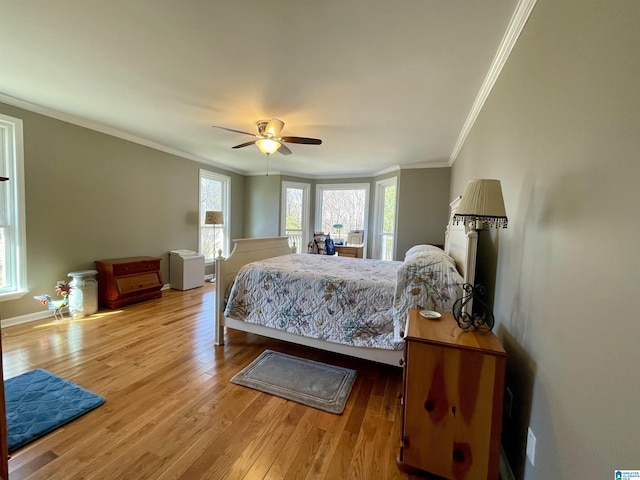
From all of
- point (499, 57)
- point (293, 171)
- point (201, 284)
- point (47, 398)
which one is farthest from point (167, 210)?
point (499, 57)

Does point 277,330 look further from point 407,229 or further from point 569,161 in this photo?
point 407,229

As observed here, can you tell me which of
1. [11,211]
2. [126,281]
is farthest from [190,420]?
[11,211]

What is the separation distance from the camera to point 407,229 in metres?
5.13

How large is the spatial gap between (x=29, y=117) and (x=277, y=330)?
373cm

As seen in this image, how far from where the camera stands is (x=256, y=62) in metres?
2.01

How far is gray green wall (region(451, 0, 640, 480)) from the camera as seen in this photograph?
0.67 metres

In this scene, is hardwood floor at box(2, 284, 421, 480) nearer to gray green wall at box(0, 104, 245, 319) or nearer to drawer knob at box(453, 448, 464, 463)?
drawer knob at box(453, 448, 464, 463)

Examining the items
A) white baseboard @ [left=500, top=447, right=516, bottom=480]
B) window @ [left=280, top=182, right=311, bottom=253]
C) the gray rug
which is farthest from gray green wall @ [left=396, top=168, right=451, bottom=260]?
white baseboard @ [left=500, top=447, right=516, bottom=480]

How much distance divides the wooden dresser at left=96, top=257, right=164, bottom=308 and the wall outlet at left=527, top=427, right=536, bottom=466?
4.41 m

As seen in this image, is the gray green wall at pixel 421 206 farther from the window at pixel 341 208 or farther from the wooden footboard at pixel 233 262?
the wooden footboard at pixel 233 262

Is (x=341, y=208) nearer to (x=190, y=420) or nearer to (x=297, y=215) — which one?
(x=297, y=215)

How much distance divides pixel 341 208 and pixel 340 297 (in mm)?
4320

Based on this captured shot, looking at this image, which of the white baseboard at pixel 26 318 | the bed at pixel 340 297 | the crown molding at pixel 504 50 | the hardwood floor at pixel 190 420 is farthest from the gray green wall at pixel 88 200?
the crown molding at pixel 504 50

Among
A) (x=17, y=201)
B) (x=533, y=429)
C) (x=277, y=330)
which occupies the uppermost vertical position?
(x=17, y=201)
